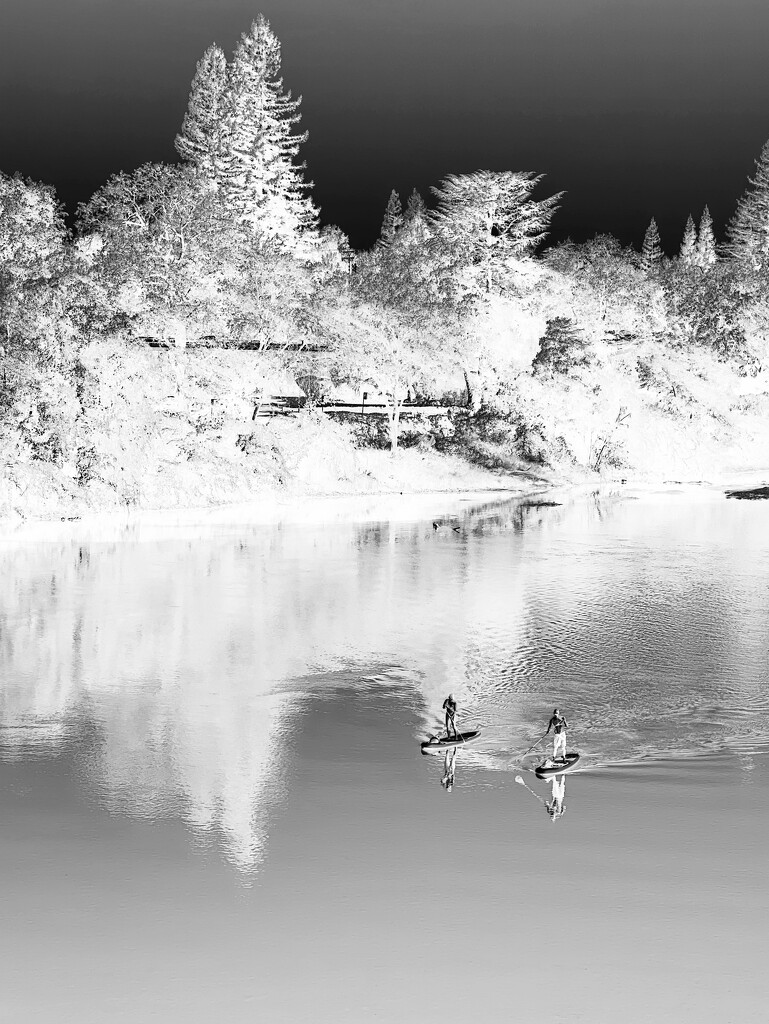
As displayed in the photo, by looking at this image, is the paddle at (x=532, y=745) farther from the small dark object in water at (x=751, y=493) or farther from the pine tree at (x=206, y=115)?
the pine tree at (x=206, y=115)

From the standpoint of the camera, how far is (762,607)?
31.7 metres

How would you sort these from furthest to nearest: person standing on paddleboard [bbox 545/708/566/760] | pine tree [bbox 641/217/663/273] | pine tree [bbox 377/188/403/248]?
pine tree [bbox 377/188/403/248], pine tree [bbox 641/217/663/273], person standing on paddleboard [bbox 545/708/566/760]

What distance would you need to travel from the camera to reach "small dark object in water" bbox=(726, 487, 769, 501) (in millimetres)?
66062

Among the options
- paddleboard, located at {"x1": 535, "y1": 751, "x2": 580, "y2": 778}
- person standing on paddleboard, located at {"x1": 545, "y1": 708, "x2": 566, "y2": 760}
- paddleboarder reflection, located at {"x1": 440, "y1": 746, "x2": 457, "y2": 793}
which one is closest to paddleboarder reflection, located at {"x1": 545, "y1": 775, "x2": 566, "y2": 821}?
paddleboard, located at {"x1": 535, "y1": 751, "x2": 580, "y2": 778}

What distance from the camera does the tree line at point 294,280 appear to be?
51.8m

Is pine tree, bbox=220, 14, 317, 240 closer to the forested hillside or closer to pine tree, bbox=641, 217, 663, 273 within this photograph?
the forested hillside

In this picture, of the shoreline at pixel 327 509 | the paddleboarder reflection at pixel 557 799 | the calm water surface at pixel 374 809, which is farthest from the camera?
the shoreline at pixel 327 509

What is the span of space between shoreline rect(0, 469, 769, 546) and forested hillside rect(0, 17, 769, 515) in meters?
1.26

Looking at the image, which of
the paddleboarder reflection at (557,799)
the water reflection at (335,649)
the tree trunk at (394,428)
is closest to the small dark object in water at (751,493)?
the tree trunk at (394,428)

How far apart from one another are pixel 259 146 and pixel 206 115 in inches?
193

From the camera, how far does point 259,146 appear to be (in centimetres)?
9550

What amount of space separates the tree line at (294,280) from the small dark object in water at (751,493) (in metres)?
14.1

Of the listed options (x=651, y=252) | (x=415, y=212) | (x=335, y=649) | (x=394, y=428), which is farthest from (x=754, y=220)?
(x=335, y=649)

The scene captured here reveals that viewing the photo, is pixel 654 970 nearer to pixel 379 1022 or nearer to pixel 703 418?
pixel 379 1022
